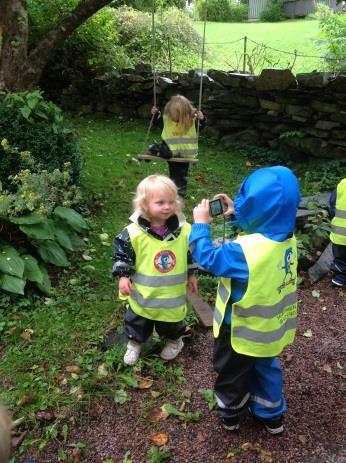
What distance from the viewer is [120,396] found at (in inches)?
121

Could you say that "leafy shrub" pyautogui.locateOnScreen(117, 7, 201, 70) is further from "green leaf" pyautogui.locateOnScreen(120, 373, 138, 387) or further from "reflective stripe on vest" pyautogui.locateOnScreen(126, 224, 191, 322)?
"green leaf" pyautogui.locateOnScreen(120, 373, 138, 387)

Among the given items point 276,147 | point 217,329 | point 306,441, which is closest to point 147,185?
point 217,329

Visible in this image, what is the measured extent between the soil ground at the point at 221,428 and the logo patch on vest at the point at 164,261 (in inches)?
33.1

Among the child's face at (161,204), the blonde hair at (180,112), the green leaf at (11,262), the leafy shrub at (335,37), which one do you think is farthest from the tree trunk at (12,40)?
the leafy shrub at (335,37)

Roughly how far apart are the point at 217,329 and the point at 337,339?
5.49 ft

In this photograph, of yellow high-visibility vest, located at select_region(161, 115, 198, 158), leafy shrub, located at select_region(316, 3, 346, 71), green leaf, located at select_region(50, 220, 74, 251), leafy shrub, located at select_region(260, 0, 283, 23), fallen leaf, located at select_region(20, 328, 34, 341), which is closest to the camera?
fallen leaf, located at select_region(20, 328, 34, 341)

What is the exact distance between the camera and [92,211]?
598 cm

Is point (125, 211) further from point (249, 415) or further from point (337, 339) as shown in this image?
point (249, 415)

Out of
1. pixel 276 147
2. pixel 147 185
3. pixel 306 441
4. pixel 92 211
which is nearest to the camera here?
pixel 306 441

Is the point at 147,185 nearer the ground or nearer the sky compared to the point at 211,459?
nearer the sky

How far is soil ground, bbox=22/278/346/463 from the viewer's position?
8.79ft

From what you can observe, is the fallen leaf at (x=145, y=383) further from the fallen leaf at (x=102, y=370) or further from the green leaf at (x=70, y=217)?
the green leaf at (x=70, y=217)

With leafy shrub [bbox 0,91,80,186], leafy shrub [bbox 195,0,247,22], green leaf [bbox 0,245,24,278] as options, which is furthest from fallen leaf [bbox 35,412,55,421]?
leafy shrub [bbox 195,0,247,22]

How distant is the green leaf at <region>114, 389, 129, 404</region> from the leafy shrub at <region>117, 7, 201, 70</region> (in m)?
10.7
